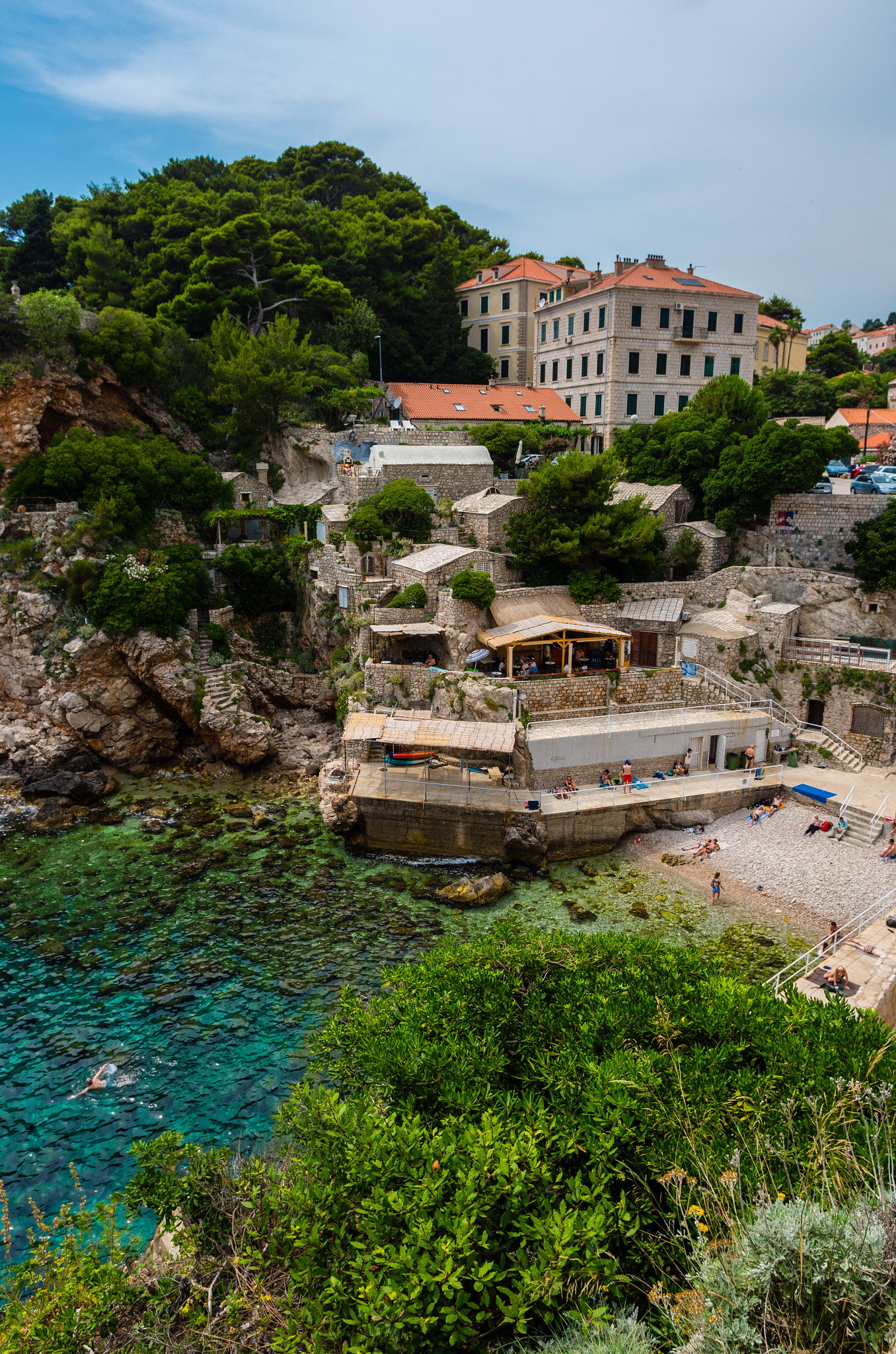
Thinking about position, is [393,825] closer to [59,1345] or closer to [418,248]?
[59,1345]

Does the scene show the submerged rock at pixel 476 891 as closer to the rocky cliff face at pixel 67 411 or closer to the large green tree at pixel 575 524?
the large green tree at pixel 575 524

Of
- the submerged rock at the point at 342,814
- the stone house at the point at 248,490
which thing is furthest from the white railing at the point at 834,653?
the stone house at the point at 248,490

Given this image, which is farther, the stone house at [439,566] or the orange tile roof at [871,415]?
the orange tile roof at [871,415]

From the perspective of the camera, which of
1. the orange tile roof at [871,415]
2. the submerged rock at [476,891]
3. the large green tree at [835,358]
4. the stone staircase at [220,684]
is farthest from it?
the large green tree at [835,358]

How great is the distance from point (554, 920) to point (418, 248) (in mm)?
49234

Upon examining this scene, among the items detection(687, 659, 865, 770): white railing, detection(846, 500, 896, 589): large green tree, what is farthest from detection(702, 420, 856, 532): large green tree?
detection(687, 659, 865, 770): white railing

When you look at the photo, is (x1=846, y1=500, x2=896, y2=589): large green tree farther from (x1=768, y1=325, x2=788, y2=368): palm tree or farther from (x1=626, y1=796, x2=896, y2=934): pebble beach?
(x1=768, y1=325, x2=788, y2=368): palm tree

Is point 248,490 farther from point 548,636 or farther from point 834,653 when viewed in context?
point 834,653

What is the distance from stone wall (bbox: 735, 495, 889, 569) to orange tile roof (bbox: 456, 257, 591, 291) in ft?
84.4

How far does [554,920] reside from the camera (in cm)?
1939

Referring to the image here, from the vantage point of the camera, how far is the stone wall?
31391 mm

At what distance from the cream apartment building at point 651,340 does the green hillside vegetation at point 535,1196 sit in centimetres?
3957

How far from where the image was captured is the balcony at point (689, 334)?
42969 millimetres

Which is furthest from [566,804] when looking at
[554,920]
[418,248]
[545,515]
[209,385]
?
[418,248]
